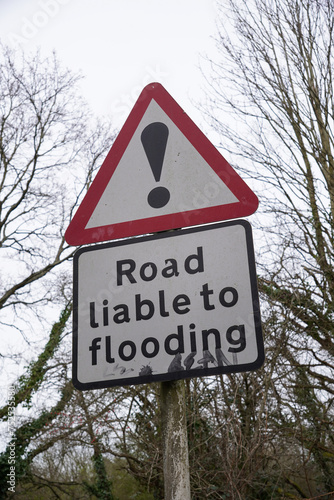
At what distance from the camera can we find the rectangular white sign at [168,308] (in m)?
1.40

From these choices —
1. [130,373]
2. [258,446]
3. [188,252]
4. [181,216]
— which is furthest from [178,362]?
[258,446]

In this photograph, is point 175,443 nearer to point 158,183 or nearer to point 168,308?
point 168,308

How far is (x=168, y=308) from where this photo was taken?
149cm

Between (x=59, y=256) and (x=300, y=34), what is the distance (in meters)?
10.0

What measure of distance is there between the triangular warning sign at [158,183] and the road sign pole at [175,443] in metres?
0.50

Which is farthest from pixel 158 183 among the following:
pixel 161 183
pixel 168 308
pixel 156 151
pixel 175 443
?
pixel 175 443

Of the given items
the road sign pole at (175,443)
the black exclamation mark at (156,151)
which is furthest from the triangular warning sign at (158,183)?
the road sign pole at (175,443)

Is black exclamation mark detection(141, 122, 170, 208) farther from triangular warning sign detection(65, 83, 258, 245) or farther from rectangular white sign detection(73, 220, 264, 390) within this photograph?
rectangular white sign detection(73, 220, 264, 390)

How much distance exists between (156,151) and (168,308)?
560 millimetres

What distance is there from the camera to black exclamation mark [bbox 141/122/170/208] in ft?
5.46

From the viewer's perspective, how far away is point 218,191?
164 centimetres

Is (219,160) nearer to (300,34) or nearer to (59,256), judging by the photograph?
(300,34)

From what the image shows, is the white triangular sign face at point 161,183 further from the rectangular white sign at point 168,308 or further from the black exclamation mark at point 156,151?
the rectangular white sign at point 168,308

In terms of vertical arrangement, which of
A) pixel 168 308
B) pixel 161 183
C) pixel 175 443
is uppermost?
pixel 161 183
